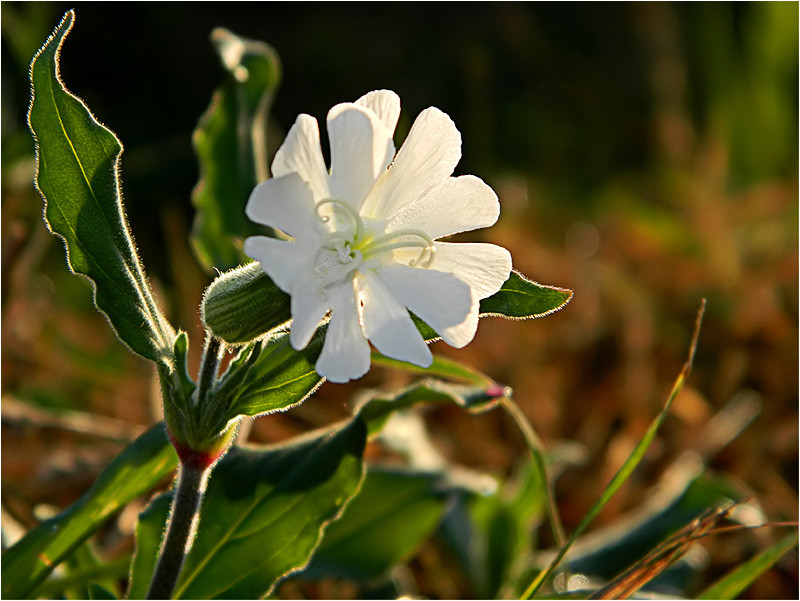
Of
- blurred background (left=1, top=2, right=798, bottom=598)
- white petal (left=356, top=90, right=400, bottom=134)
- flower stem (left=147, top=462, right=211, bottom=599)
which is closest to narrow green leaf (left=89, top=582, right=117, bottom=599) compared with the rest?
flower stem (left=147, top=462, right=211, bottom=599)

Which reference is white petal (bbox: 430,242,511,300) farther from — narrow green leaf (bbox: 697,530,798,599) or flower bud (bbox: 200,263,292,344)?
narrow green leaf (bbox: 697,530,798,599)

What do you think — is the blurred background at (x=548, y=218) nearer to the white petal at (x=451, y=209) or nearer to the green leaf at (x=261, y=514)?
the green leaf at (x=261, y=514)

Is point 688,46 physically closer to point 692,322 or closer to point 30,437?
point 692,322

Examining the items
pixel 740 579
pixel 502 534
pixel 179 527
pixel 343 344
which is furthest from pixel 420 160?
pixel 502 534

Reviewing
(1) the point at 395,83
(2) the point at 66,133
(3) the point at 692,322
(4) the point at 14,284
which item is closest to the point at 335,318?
(2) the point at 66,133

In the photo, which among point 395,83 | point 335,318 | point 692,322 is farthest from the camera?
point 395,83

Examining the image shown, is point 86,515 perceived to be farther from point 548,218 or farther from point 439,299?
point 548,218

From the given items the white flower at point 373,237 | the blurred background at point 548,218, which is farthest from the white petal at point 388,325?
the blurred background at point 548,218

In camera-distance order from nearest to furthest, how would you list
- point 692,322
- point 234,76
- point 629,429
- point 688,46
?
point 234,76 < point 629,429 < point 692,322 < point 688,46
